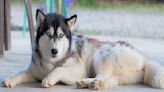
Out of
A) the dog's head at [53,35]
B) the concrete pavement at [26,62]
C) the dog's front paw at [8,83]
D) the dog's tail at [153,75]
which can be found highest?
the dog's head at [53,35]

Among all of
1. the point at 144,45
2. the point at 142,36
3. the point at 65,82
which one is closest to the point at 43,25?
the point at 65,82

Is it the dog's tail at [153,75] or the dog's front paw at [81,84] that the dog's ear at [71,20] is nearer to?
the dog's front paw at [81,84]

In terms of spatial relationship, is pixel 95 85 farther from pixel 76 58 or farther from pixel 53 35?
pixel 53 35

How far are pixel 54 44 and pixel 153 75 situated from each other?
37.0 inches

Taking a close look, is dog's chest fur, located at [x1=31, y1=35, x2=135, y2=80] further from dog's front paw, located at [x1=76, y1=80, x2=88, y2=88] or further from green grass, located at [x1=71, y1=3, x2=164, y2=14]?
green grass, located at [x1=71, y1=3, x2=164, y2=14]

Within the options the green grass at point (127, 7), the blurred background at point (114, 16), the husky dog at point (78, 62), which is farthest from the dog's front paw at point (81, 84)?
the green grass at point (127, 7)

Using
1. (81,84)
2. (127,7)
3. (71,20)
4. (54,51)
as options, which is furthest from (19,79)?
(127,7)

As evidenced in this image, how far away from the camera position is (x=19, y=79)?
437cm

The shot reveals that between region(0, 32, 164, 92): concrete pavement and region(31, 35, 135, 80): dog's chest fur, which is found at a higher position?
region(31, 35, 135, 80): dog's chest fur

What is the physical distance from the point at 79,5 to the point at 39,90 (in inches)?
517

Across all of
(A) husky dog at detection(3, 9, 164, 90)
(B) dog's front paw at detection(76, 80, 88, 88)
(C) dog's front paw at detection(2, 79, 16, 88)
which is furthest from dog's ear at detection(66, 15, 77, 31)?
(C) dog's front paw at detection(2, 79, 16, 88)

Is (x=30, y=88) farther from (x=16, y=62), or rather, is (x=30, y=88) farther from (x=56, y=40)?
(x=16, y=62)

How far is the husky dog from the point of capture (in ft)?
13.7

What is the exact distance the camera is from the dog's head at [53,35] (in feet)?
13.6
